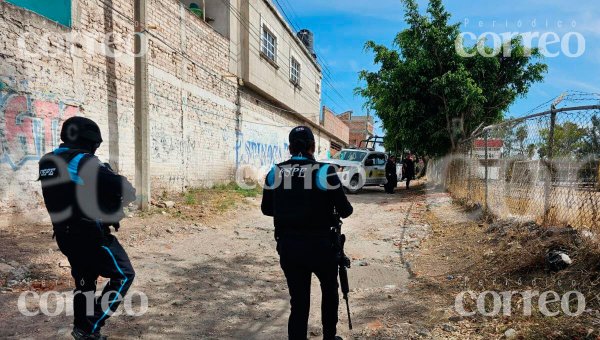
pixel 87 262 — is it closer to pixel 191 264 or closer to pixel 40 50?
pixel 191 264

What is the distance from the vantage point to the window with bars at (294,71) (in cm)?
1906

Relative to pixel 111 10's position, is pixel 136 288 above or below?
below

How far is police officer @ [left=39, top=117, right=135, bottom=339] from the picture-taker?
250 cm

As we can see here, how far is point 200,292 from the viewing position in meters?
4.12

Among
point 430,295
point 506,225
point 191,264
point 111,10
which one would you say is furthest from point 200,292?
point 111,10

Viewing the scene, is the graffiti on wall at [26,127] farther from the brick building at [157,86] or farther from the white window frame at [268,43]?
the white window frame at [268,43]

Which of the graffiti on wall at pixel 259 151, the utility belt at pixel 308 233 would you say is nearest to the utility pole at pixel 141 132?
the graffiti on wall at pixel 259 151

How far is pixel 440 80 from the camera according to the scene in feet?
39.9

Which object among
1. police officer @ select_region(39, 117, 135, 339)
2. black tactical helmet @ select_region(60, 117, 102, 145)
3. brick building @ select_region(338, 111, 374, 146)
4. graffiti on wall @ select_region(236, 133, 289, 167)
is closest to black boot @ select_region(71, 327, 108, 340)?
police officer @ select_region(39, 117, 135, 339)

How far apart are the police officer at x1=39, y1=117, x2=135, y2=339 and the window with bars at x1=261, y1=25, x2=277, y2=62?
13.0 meters

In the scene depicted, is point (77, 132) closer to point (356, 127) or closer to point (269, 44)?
point (269, 44)

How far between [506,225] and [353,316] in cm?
318

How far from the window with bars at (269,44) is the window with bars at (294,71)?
8.54 feet

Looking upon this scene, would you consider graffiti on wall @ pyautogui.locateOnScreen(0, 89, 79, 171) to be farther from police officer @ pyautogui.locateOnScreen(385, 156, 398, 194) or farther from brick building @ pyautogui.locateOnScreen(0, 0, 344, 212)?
police officer @ pyautogui.locateOnScreen(385, 156, 398, 194)
